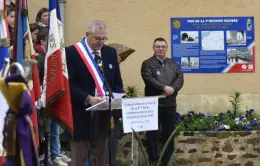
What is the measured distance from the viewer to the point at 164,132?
9.40 m

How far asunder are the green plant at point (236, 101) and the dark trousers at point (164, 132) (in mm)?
1533

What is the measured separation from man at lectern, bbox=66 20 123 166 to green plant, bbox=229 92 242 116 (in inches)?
152

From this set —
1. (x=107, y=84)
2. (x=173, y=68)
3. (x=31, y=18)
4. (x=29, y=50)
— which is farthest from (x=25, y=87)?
(x=31, y=18)

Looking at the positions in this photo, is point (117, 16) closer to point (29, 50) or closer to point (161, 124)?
point (161, 124)

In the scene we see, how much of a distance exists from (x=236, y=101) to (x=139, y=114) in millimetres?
3821

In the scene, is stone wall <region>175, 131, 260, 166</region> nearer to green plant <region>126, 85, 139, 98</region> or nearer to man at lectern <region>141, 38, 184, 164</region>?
man at lectern <region>141, 38, 184, 164</region>

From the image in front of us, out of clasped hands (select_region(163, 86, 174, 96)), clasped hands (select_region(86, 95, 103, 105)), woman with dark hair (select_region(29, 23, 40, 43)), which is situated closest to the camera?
clasped hands (select_region(86, 95, 103, 105))

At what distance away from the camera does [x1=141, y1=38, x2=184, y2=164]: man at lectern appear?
925 centimetres

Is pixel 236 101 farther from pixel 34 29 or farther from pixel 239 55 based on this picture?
pixel 34 29

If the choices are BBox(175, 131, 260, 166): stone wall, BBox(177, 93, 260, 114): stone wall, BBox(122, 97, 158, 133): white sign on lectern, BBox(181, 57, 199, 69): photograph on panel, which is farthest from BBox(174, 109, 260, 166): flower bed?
BBox(122, 97, 158, 133): white sign on lectern

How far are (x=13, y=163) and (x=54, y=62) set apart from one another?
2.41 metres

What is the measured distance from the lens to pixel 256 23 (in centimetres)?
1052

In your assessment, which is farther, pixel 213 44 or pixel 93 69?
pixel 213 44

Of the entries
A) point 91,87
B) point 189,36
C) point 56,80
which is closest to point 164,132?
point 189,36
